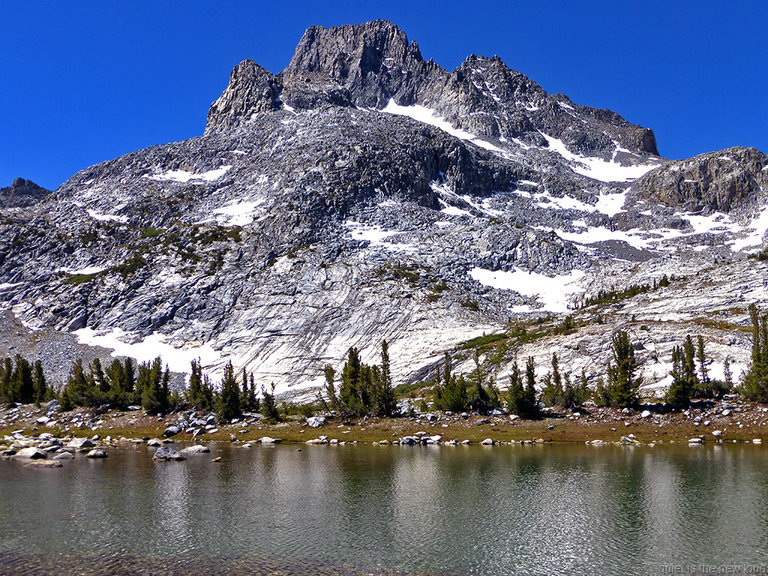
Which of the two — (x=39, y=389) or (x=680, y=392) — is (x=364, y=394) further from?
(x=39, y=389)

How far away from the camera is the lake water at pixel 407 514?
31.2 meters

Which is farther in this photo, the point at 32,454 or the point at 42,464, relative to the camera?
the point at 32,454

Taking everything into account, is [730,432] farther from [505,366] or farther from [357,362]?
[357,362]

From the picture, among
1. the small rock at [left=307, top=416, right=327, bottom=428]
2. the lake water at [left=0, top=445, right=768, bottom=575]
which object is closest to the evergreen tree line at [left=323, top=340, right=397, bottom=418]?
the small rock at [left=307, top=416, right=327, bottom=428]

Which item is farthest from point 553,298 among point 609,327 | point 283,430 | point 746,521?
point 746,521

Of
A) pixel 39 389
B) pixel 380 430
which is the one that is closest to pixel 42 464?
pixel 380 430

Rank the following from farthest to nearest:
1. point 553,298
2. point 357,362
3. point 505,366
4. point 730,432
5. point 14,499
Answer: point 553,298, point 505,366, point 357,362, point 730,432, point 14,499

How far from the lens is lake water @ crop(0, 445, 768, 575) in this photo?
31.2 metres

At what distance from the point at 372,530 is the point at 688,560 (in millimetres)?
18916

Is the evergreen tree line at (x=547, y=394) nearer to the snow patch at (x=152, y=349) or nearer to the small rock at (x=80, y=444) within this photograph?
the small rock at (x=80, y=444)

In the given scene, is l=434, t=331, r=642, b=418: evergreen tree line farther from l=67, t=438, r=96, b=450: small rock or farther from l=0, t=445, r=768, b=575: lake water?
l=67, t=438, r=96, b=450: small rock

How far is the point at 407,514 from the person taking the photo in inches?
1610

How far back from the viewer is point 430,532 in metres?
36.3

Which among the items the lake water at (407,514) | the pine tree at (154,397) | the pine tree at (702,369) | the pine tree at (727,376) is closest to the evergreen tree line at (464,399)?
the lake water at (407,514)
